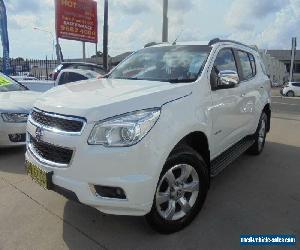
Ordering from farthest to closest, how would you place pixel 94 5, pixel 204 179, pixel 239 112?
pixel 94 5 → pixel 239 112 → pixel 204 179

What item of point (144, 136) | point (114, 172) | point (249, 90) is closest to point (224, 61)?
point (249, 90)

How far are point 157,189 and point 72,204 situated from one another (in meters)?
1.33

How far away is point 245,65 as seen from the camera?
5.46 meters

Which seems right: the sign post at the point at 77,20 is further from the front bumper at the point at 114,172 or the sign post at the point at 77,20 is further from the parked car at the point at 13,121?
the front bumper at the point at 114,172

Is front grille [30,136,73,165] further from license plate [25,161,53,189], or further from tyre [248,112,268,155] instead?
tyre [248,112,268,155]

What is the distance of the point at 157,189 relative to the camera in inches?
125

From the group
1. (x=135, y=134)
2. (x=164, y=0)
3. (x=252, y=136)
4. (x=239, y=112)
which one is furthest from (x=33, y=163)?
(x=164, y=0)

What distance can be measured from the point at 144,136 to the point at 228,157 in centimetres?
203

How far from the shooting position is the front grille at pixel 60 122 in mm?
2953

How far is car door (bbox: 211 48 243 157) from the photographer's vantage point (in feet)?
13.4

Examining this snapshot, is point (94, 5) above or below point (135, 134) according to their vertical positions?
above

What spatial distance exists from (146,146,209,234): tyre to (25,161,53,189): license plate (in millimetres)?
940

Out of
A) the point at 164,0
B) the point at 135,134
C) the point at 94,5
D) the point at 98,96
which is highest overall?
the point at 94,5

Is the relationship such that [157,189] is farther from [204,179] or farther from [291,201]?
[291,201]
